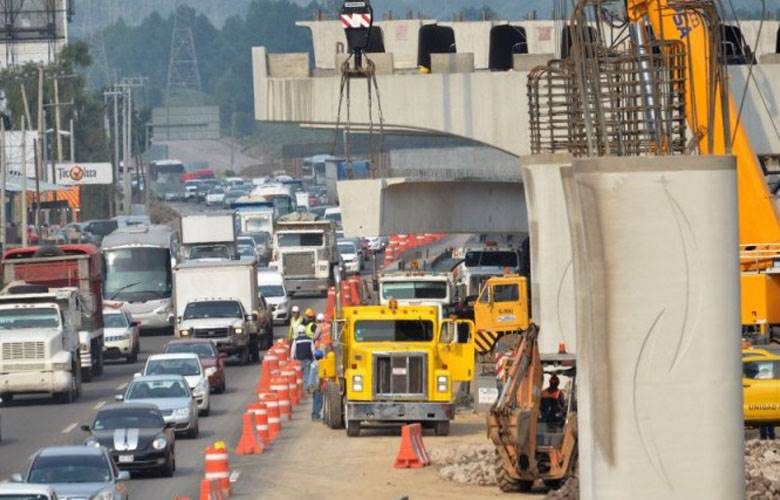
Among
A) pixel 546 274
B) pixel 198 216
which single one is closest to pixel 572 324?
pixel 546 274

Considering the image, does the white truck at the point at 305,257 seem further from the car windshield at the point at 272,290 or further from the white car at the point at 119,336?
the white car at the point at 119,336

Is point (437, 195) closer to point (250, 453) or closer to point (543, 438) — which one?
point (250, 453)

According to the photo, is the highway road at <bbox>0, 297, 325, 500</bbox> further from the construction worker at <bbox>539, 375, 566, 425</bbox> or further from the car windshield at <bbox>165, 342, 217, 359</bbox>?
the construction worker at <bbox>539, 375, 566, 425</bbox>

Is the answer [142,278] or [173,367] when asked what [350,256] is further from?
[173,367]

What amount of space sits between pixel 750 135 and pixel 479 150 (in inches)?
627

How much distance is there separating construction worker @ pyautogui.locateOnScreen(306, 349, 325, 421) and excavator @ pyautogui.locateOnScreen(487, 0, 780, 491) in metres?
6.93

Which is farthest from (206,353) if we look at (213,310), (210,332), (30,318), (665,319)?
(665,319)

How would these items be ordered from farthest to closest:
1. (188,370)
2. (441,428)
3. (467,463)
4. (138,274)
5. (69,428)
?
(138,274) → (188,370) → (69,428) → (441,428) → (467,463)

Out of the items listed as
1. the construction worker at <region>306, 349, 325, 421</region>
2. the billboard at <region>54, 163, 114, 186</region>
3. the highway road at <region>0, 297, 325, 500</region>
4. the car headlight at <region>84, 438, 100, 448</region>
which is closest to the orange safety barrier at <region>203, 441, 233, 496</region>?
the highway road at <region>0, 297, 325, 500</region>

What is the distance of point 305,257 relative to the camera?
258 feet

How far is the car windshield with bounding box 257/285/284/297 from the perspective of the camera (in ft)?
224

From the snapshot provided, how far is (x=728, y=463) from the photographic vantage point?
779 inches

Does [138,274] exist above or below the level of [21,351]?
above

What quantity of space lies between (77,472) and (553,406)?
681cm
